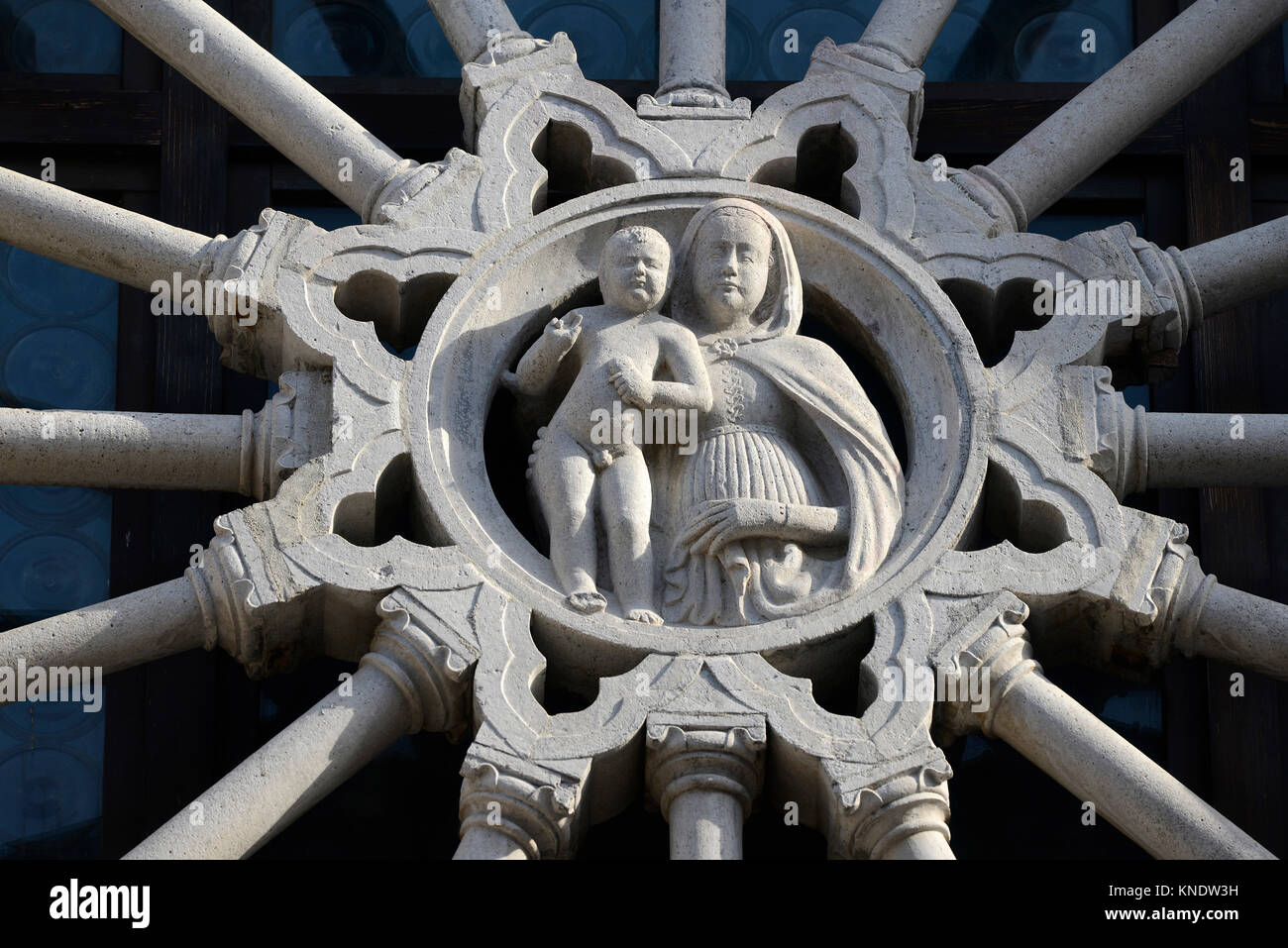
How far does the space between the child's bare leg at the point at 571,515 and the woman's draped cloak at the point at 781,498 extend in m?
0.26

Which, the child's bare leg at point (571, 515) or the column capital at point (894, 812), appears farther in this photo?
the child's bare leg at point (571, 515)

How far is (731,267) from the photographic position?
10.3m

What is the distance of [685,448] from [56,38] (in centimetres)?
413

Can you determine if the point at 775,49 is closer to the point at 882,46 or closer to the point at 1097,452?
the point at 882,46

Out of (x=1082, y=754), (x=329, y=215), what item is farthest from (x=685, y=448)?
(x=329, y=215)

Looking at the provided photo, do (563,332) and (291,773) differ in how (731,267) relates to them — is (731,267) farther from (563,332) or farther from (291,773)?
(291,773)

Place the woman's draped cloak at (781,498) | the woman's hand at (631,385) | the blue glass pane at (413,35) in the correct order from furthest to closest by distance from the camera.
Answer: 1. the blue glass pane at (413,35)
2. the woman's hand at (631,385)
3. the woman's draped cloak at (781,498)

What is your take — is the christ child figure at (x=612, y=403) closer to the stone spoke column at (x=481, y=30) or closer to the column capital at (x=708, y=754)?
the column capital at (x=708, y=754)

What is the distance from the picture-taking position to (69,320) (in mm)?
11711

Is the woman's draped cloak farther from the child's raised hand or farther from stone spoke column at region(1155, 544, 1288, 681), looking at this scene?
stone spoke column at region(1155, 544, 1288, 681)

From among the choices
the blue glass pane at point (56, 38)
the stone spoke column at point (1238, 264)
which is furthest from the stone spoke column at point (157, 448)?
the stone spoke column at point (1238, 264)

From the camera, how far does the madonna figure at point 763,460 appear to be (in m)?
9.65

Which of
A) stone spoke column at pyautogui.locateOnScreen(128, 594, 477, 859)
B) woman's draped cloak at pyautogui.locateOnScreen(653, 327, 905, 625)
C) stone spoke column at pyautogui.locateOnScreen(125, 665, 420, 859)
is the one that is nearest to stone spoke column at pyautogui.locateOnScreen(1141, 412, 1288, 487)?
woman's draped cloak at pyautogui.locateOnScreen(653, 327, 905, 625)

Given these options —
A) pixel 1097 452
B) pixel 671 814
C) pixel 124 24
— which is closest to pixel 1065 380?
pixel 1097 452
